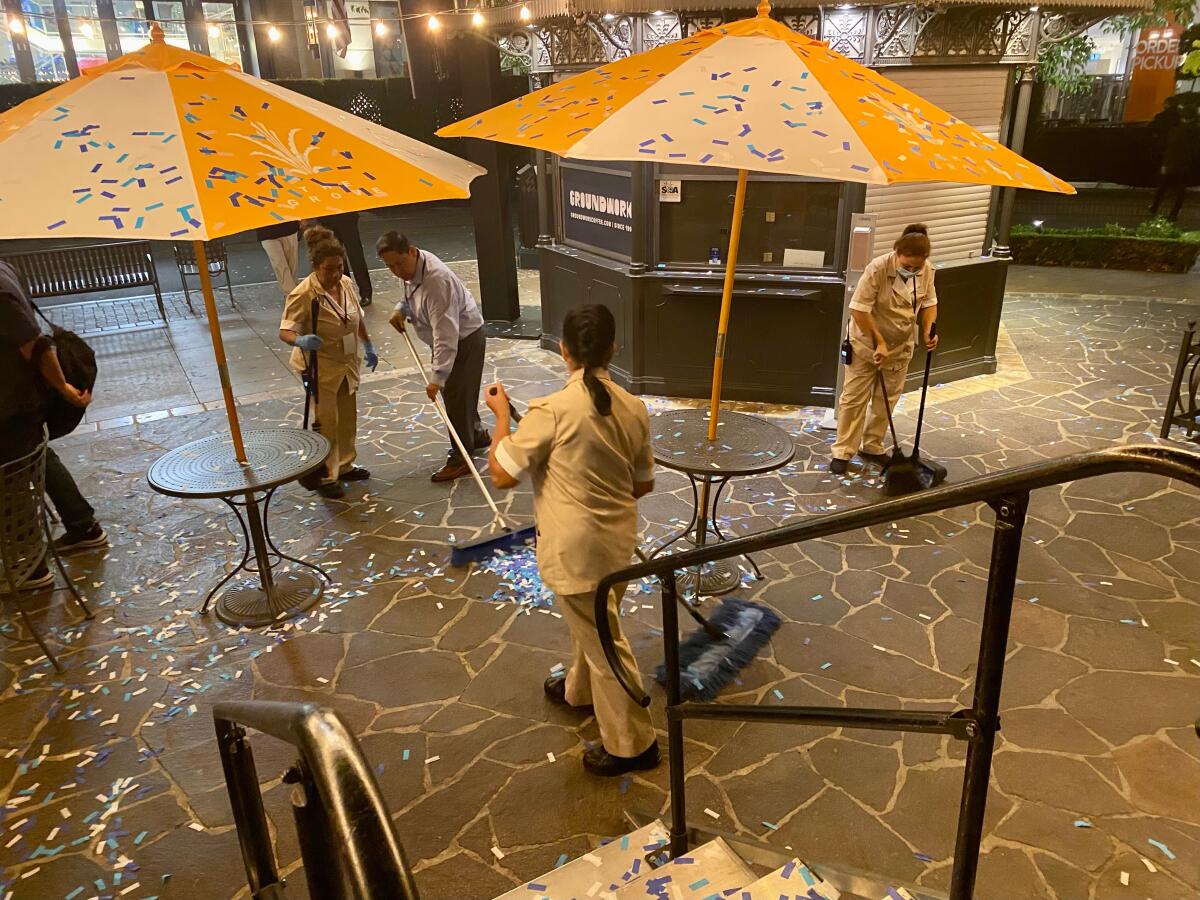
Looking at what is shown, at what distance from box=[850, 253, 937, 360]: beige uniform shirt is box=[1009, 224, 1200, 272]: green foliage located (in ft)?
36.7

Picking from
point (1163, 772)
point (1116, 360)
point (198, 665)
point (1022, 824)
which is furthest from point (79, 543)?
point (1116, 360)

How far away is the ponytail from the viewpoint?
11.9 ft

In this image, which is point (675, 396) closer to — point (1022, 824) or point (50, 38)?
point (1022, 824)

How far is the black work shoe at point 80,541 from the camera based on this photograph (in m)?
6.39

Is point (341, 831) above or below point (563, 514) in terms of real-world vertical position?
above

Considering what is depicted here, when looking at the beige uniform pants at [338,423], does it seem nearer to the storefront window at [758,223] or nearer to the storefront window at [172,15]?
the storefront window at [758,223]

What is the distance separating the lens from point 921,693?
186 inches

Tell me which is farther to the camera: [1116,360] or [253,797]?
[1116,360]

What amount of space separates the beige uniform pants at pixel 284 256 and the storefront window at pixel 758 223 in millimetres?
5947

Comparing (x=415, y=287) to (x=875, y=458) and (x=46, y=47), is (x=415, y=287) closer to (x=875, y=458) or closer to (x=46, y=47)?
(x=875, y=458)

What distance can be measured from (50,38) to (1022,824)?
88.4 ft

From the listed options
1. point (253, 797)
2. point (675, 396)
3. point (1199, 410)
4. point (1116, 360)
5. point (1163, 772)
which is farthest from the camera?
point (1116, 360)

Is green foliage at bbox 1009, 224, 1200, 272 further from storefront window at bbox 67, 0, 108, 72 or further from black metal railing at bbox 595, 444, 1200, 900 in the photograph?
storefront window at bbox 67, 0, 108, 72

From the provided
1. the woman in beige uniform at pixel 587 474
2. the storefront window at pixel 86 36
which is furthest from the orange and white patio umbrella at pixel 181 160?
the storefront window at pixel 86 36
